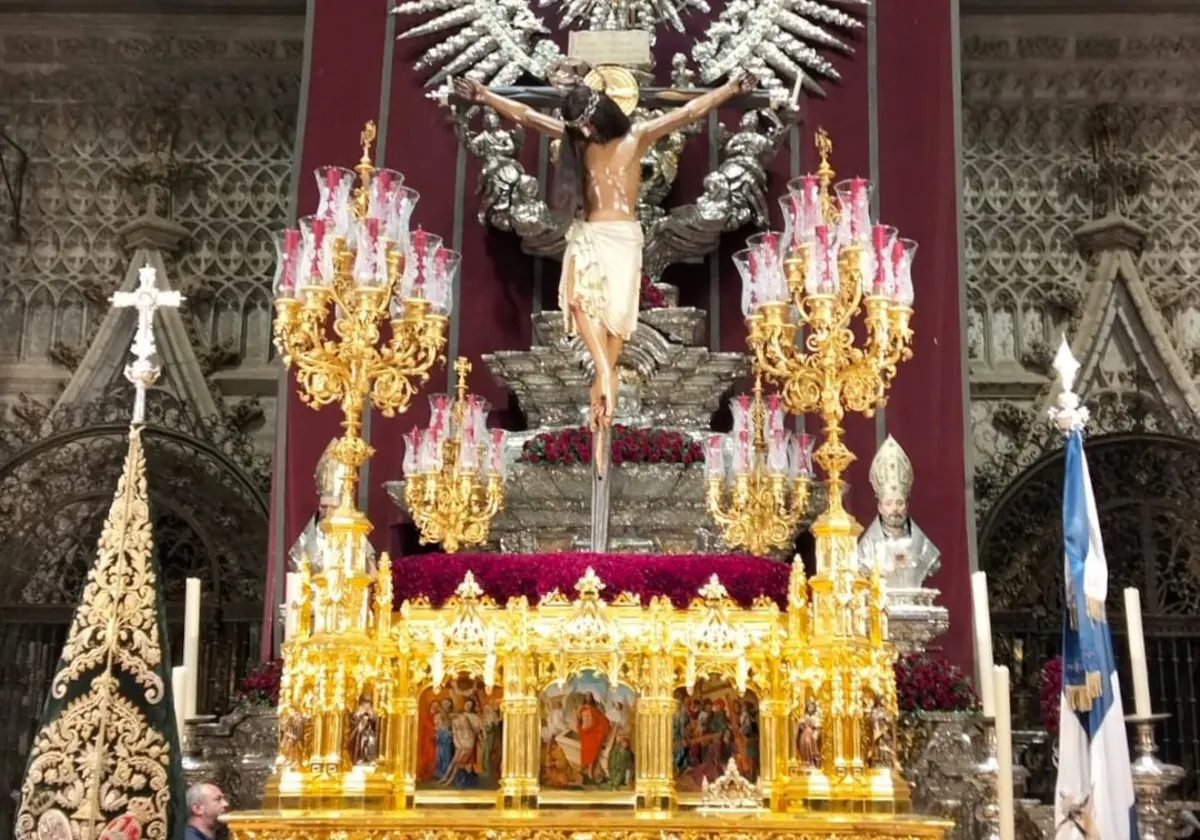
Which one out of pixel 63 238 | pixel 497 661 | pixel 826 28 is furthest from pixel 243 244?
pixel 497 661

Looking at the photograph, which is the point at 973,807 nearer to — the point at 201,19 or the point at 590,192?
the point at 590,192

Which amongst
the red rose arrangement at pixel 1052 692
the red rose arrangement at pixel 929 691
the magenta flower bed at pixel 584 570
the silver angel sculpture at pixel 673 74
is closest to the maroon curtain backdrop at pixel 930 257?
the silver angel sculpture at pixel 673 74

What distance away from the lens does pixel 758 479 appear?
23.3 ft

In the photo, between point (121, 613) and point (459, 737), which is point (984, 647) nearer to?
point (459, 737)

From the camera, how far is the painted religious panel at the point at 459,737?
18.4 feet

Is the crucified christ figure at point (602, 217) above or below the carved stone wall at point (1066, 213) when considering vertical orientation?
below

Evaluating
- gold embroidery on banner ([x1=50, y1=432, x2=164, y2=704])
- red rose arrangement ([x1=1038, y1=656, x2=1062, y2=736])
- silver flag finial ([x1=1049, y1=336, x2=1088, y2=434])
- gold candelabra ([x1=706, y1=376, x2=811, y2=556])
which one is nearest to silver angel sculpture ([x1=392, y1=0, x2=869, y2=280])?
gold candelabra ([x1=706, y1=376, x2=811, y2=556])

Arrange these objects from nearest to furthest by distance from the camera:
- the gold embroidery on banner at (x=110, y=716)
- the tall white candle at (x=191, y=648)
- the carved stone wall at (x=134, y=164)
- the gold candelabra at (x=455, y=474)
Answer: the gold embroidery on banner at (x=110, y=716), the tall white candle at (x=191, y=648), the gold candelabra at (x=455, y=474), the carved stone wall at (x=134, y=164)

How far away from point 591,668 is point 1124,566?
639 cm

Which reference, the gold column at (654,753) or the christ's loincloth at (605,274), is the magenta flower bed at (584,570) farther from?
the christ's loincloth at (605,274)

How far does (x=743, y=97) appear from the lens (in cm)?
807

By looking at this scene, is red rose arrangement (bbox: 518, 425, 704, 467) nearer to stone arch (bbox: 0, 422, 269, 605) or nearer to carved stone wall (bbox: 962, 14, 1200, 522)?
stone arch (bbox: 0, 422, 269, 605)

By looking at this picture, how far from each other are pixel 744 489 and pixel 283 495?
2.93 meters

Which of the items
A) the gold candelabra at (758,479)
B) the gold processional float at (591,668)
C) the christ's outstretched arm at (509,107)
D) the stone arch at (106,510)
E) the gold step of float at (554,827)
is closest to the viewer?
the gold step of float at (554,827)
